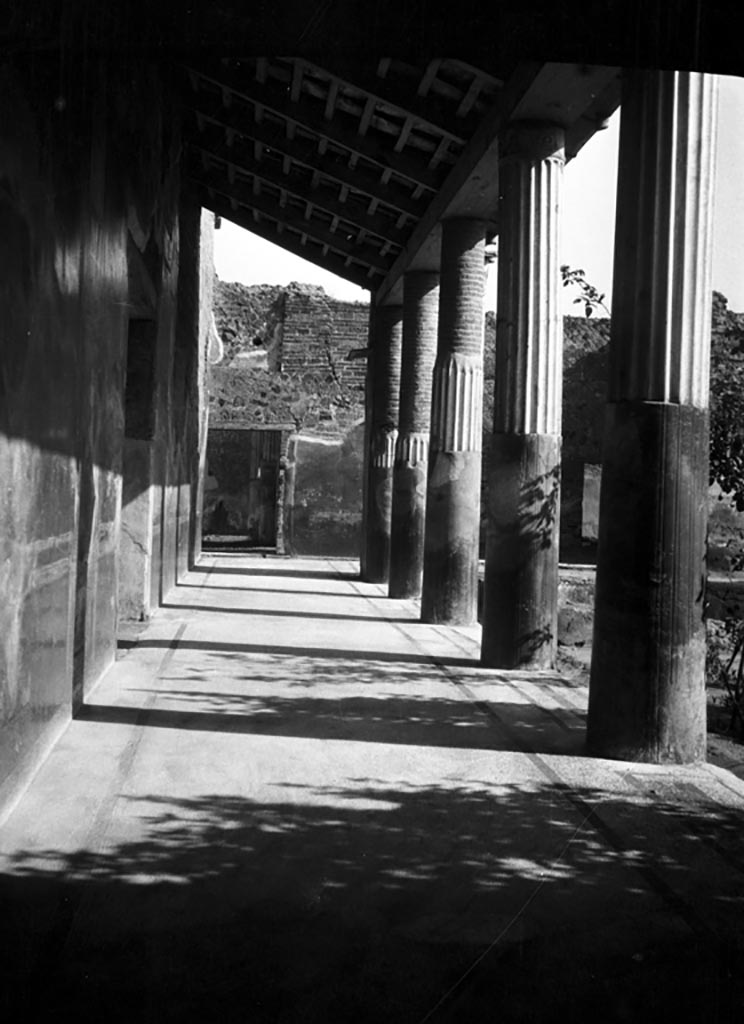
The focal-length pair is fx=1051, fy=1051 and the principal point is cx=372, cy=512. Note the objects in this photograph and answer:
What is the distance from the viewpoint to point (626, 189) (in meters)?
4.95

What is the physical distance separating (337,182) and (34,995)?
1001 cm

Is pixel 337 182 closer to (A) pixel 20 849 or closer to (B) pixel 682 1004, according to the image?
(A) pixel 20 849

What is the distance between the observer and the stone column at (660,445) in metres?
4.73

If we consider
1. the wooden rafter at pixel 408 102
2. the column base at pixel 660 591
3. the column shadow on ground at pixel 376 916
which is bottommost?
the column shadow on ground at pixel 376 916

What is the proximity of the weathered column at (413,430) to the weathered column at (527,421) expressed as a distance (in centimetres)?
435

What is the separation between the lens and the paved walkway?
8.02ft

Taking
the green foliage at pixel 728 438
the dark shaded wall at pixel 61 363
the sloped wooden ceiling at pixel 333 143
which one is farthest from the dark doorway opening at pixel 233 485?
the green foliage at pixel 728 438

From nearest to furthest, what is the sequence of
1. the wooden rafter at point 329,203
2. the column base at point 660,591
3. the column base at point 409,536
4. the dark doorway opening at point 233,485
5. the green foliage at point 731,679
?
the column base at point 660,591
the green foliage at point 731,679
the wooden rafter at point 329,203
the column base at point 409,536
the dark doorway opening at point 233,485

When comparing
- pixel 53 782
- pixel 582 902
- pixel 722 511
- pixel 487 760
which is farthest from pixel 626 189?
pixel 722 511

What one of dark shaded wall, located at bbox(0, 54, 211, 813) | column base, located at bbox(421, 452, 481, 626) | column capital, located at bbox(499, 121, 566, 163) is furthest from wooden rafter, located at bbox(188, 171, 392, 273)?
column capital, located at bbox(499, 121, 566, 163)

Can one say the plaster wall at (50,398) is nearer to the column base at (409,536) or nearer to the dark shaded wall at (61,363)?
the dark shaded wall at (61,363)

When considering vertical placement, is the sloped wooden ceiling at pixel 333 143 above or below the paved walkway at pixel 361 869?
above

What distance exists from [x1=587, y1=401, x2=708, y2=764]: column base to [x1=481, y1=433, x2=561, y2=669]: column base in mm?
2235

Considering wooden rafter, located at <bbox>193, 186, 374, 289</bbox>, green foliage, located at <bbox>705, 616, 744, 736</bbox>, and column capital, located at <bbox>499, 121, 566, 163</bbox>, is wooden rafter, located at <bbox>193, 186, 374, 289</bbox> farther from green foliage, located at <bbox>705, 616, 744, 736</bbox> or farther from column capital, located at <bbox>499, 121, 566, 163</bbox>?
green foliage, located at <bbox>705, 616, 744, 736</bbox>
